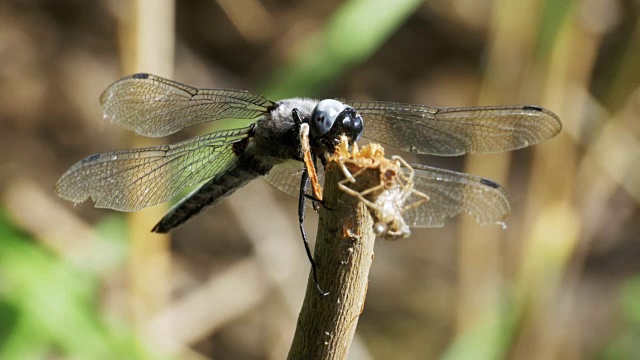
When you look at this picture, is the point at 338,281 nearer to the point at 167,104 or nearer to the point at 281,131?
the point at 281,131

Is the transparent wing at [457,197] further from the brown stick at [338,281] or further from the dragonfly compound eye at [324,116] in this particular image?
the brown stick at [338,281]

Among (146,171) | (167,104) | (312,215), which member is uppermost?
(312,215)

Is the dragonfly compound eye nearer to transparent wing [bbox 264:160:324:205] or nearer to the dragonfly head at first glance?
the dragonfly head

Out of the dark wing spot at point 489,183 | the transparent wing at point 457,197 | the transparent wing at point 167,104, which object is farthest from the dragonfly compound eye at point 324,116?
the dark wing spot at point 489,183

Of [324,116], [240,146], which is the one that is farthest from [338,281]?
[240,146]

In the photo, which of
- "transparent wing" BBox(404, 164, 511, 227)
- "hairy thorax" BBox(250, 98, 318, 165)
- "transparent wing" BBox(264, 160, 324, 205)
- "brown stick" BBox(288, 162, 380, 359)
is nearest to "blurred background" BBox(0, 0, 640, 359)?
"hairy thorax" BBox(250, 98, 318, 165)
